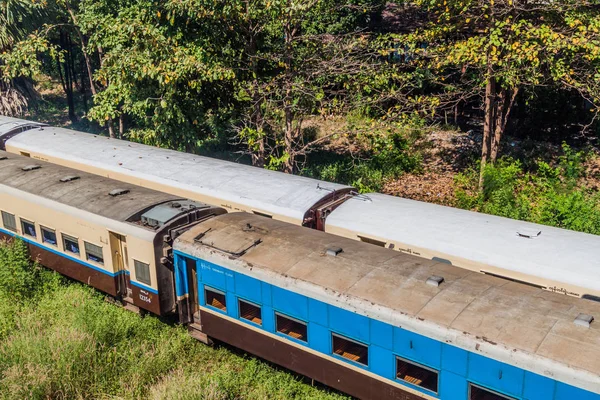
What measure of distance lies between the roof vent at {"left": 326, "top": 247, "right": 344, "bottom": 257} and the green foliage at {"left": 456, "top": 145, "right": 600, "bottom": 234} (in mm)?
9796

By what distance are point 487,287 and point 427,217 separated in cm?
357

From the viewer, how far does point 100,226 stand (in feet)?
45.9

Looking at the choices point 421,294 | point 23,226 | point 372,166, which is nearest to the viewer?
point 421,294

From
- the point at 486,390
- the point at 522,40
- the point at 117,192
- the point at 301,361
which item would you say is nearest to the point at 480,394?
the point at 486,390

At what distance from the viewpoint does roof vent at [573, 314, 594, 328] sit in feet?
27.7

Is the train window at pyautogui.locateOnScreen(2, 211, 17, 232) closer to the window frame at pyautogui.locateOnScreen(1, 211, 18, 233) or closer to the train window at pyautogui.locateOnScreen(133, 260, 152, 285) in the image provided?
the window frame at pyautogui.locateOnScreen(1, 211, 18, 233)

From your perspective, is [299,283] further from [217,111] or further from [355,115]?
[355,115]

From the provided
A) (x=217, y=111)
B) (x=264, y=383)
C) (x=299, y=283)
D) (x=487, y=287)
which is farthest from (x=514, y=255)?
(x=217, y=111)

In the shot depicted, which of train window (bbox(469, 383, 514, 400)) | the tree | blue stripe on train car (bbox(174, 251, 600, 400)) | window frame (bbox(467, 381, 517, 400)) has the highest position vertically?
the tree

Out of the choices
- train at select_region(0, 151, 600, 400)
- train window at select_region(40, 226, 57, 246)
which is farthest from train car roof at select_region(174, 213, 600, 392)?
train window at select_region(40, 226, 57, 246)

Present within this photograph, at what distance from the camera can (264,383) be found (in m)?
11.8

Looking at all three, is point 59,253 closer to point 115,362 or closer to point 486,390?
point 115,362

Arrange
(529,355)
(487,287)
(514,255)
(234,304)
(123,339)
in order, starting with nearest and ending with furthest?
(529,355), (487,287), (514,255), (234,304), (123,339)

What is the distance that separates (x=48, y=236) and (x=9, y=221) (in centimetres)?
192
